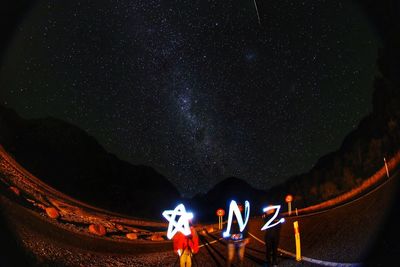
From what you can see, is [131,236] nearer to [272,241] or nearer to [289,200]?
[272,241]

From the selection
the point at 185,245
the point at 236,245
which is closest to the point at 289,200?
the point at 236,245

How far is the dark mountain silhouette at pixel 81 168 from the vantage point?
7.25 m

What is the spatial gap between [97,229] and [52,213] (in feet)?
3.14

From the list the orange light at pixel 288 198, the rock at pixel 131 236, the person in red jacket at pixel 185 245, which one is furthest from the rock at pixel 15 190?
the orange light at pixel 288 198

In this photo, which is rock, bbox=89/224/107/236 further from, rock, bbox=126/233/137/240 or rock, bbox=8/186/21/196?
rock, bbox=8/186/21/196

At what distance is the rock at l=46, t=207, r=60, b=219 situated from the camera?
6.98 m

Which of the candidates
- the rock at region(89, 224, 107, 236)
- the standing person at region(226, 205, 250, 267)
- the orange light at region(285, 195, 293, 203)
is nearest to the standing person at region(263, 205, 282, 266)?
the standing person at region(226, 205, 250, 267)

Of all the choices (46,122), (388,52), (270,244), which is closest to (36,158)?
(46,122)

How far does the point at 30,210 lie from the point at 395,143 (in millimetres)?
6800

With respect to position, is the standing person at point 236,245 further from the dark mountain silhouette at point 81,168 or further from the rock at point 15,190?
the rock at point 15,190

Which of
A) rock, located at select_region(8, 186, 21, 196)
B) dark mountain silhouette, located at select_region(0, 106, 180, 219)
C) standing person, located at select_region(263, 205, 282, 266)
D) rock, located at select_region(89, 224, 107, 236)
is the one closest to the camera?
rock, located at select_region(8, 186, 21, 196)

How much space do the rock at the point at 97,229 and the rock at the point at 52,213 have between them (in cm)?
72

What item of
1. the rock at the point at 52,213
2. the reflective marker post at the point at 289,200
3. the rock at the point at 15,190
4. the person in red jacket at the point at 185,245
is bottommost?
the person in red jacket at the point at 185,245

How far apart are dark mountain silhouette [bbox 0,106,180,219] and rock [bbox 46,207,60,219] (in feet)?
2.07
